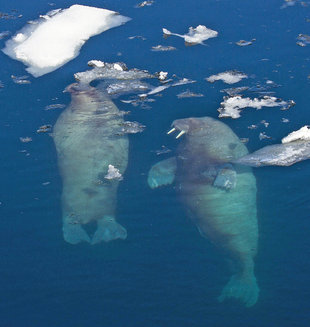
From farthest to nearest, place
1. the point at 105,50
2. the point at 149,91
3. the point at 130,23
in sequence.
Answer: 1. the point at 130,23
2. the point at 105,50
3. the point at 149,91

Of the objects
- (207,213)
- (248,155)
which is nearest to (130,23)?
(248,155)

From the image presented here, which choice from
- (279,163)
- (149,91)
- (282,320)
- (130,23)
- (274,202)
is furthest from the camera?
(130,23)

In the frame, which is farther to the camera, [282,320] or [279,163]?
[279,163]

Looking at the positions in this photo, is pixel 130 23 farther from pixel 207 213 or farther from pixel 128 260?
pixel 128 260

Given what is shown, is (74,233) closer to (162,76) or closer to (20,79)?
(162,76)

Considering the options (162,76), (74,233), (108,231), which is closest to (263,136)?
(162,76)

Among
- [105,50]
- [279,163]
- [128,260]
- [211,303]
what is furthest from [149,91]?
[211,303]
